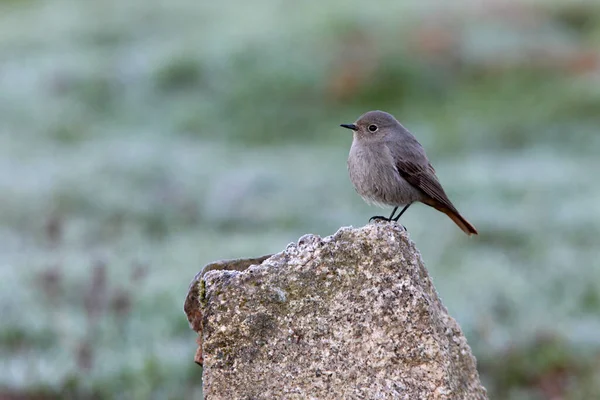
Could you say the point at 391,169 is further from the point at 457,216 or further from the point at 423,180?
the point at 457,216

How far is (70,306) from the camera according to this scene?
9.47 m

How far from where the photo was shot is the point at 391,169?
5.68 meters

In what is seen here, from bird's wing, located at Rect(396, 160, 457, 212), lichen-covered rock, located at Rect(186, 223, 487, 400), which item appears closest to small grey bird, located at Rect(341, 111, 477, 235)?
bird's wing, located at Rect(396, 160, 457, 212)

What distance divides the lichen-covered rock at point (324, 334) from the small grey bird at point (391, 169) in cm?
198

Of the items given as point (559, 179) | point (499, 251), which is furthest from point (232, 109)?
point (499, 251)

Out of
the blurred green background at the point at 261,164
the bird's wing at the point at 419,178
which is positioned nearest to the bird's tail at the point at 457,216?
the bird's wing at the point at 419,178

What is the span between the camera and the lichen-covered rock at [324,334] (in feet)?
11.7

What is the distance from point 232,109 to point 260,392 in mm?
18141

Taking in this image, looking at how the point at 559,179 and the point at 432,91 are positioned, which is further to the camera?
the point at 432,91

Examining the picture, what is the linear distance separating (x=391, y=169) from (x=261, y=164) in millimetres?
11859

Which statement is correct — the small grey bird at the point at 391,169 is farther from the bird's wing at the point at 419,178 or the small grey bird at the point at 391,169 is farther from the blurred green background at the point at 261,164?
the blurred green background at the point at 261,164

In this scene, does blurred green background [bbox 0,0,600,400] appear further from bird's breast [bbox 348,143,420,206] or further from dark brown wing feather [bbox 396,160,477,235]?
dark brown wing feather [bbox 396,160,477,235]

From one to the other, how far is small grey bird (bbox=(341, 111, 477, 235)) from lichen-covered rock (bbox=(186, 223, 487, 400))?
1985mm

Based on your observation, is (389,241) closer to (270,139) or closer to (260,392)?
(260,392)
